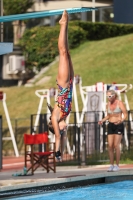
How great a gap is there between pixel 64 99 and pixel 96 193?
4.15 m

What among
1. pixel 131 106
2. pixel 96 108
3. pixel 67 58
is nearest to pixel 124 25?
pixel 131 106

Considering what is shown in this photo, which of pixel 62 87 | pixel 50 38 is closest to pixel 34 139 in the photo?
pixel 62 87

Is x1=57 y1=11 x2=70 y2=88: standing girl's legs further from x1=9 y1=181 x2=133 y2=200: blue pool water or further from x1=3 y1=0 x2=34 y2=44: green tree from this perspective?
x1=3 y1=0 x2=34 y2=44: green tree

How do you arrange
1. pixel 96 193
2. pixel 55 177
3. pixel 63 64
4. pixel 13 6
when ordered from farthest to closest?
1. pixel 13 6
2. pixel 55 177
3. pixel 96 193
4. pixel 63 64

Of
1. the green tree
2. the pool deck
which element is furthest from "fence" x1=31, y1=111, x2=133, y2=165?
the green tree

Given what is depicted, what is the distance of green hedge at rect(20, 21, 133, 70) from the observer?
122 ft

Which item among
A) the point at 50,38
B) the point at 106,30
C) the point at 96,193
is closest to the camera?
the point at 96,193

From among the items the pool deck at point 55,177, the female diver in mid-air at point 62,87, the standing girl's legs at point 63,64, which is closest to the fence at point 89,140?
the pool deck at point 55,177

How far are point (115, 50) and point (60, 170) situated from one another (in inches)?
613

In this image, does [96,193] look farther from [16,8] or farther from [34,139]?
[16,8]

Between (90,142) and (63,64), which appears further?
(90,142)

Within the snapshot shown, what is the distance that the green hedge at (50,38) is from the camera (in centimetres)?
3725

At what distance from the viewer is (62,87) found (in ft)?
37.4

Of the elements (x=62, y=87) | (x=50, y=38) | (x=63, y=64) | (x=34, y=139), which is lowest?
(x=34, y=139)
